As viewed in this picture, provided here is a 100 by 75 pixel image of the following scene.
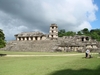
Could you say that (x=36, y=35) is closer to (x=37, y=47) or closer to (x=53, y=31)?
(x=53, y=31)

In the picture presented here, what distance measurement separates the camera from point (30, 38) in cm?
5462

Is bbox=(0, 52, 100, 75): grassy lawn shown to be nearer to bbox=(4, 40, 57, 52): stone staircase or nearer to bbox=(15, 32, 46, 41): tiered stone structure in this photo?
bbox=(4, 40, 57, 52): stone staircase

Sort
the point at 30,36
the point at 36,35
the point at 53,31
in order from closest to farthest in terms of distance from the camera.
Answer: the point at 36,35 → the point at 30,36 → the point at 53,31

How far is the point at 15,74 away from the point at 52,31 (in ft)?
162

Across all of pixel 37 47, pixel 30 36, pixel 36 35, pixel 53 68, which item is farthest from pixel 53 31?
pixel 53 68

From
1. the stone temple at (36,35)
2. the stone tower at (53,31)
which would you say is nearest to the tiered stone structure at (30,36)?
the stone temple at (36,35)

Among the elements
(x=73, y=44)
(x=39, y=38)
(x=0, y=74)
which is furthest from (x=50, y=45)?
(x=0, y=74)

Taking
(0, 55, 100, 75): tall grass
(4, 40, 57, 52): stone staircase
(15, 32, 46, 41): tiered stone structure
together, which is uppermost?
(15, 32, 46, 41): tiered stone structure

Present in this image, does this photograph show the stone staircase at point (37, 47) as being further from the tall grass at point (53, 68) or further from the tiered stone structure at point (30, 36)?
the tall grass at point (53, 68)

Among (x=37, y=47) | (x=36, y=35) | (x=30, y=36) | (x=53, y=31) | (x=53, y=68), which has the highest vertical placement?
(x=53, y=31)

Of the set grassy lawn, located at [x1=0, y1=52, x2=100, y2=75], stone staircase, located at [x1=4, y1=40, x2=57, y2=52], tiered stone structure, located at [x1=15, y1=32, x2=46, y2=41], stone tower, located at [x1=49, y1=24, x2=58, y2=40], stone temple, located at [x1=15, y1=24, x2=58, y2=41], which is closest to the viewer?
grassy lawn, located at [x1=0, y1=52, x2=100, y2=75]

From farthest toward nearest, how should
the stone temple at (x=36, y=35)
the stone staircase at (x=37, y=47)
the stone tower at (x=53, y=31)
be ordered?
the stone tower at (x=53, y=31) → the stone temple at (x=36, y=35) → the stone staircase at (x=37, y=47)

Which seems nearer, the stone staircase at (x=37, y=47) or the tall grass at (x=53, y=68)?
the tall grass at (x=53, y=68)

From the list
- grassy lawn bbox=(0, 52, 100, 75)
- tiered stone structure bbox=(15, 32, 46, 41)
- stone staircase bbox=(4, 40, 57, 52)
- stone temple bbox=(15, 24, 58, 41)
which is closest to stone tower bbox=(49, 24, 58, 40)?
stone temple bbox=(15, 24, 58, 41)
